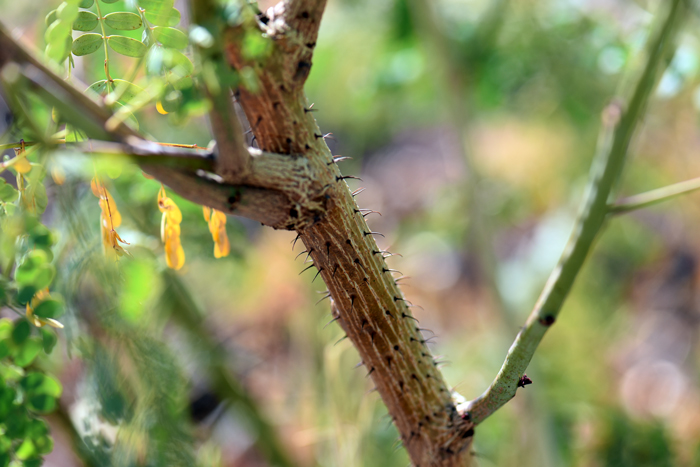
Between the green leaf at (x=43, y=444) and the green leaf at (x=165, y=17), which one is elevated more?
the green leaf at (x=165, y=17)

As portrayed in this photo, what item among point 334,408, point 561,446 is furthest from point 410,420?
point 561,446

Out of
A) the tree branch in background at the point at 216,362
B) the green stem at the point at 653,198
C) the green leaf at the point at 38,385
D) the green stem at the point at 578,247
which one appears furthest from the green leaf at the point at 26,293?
the tree branch in background at the point at 216,362

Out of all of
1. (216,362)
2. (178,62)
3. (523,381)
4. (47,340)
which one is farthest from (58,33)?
(216,362)

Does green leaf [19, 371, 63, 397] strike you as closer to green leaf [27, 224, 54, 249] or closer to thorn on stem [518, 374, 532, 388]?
green leaf [27, 224, 54, 249]

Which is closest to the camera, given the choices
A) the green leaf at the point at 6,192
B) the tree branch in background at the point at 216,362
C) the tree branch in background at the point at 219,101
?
the tree branch in background at the point at 219,101

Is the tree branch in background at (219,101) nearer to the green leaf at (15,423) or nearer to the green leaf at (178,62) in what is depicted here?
the green leaf at (178,62)

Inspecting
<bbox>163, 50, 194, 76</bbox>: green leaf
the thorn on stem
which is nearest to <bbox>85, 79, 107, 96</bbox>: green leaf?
<bbox>163, 50, 194, 76</bbox>: green leaf

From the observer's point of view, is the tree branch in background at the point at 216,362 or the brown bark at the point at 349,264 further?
the tree branch in background at the point at 216,362
